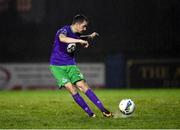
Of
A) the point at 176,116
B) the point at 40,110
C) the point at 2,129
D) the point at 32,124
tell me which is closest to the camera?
the point at 2,129

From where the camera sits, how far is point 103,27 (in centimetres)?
2302

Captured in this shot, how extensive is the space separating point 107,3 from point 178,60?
3.57 meters

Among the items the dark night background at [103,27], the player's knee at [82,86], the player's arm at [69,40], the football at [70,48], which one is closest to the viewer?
the player's arm at [69,40]

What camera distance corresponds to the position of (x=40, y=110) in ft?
39.5

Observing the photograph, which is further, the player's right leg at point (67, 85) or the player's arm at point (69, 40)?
the player's right leg at point (67, 85)

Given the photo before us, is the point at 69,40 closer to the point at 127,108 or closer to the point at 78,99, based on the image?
the point at 78,99

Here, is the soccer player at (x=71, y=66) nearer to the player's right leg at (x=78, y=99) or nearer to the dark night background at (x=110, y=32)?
the player's right leg at (x=78, y=99)

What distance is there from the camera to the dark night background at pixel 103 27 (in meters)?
22.7

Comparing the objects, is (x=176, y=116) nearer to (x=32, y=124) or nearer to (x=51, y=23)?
(x=32, y=124)

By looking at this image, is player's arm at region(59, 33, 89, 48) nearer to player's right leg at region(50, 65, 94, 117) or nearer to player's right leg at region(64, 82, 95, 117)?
player's right leg at region(50, 65, 94, 117)

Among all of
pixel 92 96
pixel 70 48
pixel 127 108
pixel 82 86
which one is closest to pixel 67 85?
pixel 82 86

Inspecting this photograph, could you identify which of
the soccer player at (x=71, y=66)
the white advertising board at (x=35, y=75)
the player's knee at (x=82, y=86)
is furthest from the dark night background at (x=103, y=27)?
the player's knee at (x=82, y=86)

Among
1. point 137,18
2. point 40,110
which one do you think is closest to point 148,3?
point 137,18

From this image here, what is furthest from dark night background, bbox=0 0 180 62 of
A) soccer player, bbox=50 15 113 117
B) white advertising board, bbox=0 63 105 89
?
soccer player, bbox=50 15 113 117
